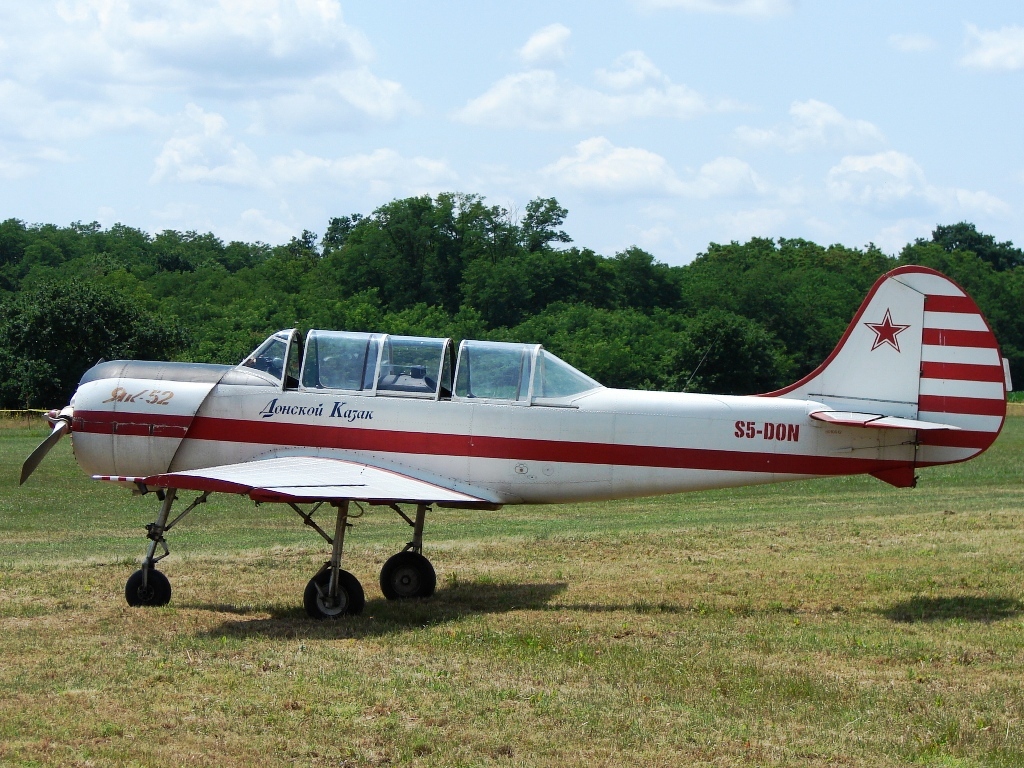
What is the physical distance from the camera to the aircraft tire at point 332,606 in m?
9.91

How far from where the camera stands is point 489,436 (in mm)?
10727

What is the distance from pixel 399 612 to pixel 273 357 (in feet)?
9.25

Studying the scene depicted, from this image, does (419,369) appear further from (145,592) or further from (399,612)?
(145,592)

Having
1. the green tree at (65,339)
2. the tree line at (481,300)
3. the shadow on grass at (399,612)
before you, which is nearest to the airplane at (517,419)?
the shadow on grass at (399,612)

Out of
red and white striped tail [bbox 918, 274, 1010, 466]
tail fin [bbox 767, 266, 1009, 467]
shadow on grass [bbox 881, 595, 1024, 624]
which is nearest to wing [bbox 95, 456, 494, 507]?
tail fin [bbox 767, 266, 1009, 467]

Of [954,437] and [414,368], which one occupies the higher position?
[414,368]

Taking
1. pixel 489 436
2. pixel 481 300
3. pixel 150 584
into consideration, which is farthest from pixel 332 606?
pixel 481 300

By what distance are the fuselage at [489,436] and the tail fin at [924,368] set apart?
359 mm

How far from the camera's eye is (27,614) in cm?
1005

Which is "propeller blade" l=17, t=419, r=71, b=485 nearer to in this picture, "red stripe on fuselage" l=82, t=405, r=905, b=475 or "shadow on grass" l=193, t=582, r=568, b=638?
"red stripe on fuselage" l=82, t=405, r=905, b=475

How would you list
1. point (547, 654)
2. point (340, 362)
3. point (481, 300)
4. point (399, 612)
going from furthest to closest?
point (481, 300)
point (340, 362)
point (399, 612)
point (547, 654)

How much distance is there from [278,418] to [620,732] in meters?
5.52

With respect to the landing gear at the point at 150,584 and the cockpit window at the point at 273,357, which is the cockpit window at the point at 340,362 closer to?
the cockpit window at the point at 273,357

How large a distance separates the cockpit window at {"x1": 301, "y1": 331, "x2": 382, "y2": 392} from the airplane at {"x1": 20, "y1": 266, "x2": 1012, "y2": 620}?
0.01 m
